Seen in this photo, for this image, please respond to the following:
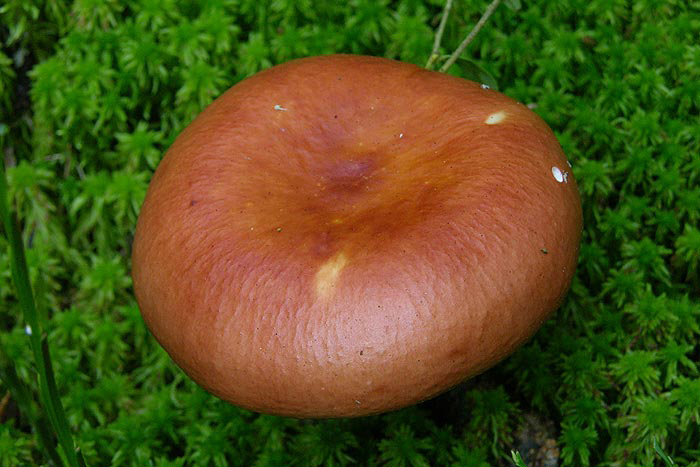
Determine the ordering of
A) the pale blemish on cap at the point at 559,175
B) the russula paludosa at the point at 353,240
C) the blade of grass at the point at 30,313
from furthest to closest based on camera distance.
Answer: the pale blemish on cap at the point at 559,175, the russula paludosa at the point at 353,240, the blade of grass at the point at 30,313

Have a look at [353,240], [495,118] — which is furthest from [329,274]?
[495,118]

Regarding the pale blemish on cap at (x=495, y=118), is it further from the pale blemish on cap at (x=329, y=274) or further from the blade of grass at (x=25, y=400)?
the blade of grass at (x=25, y=400)

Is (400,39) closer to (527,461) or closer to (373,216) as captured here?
(373,216)

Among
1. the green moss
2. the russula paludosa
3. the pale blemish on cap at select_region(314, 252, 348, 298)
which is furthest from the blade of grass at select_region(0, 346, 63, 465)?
the green moss

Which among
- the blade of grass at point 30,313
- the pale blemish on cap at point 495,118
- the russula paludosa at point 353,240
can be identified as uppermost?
the blade of grass at point 30,313

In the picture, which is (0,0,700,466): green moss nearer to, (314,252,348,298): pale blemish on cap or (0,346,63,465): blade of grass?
(314,252,348,298): pale blemish on cap

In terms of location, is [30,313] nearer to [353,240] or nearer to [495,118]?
[353,240]

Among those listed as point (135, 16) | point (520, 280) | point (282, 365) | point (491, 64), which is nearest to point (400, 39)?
point (491, 64)

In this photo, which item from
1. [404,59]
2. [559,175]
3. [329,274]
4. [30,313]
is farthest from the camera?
[404,59]

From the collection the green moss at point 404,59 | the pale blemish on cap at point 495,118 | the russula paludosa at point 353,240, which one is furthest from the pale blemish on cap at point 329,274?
the green moss at point 404,59
